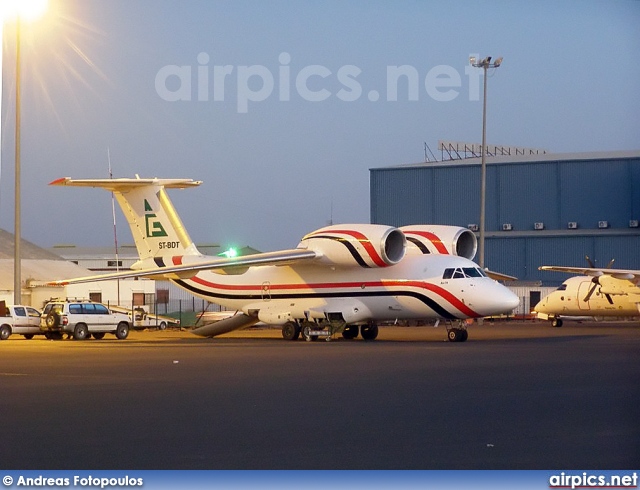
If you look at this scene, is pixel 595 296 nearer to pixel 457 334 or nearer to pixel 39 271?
pixel 457 334

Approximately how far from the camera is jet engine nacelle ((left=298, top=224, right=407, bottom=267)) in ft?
111

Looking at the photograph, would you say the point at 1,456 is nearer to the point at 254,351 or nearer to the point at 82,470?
the point at 82,470

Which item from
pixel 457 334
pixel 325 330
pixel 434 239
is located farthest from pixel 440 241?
pixel 325 330

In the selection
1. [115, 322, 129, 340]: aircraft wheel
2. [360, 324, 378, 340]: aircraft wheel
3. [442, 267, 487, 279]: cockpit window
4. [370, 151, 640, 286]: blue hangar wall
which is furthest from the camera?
[370, 151, 640, 286]: blue hangar wall

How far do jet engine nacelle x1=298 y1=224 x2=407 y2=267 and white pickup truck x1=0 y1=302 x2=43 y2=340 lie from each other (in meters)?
13.3

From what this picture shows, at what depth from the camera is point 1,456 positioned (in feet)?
31.7

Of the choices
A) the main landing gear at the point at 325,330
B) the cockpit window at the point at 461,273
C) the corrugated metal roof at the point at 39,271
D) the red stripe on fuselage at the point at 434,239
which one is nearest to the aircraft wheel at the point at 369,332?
the main landing gear at the point at 325,330

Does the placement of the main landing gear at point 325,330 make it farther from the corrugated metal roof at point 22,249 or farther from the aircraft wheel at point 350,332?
the corrugated metal roof at point 22,249

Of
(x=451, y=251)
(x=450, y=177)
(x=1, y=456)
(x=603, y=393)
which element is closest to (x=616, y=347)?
(x=451, y=251)

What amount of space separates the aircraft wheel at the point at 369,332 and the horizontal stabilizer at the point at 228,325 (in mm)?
4188

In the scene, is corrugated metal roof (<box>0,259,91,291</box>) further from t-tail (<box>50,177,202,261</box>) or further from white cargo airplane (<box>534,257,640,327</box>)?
white cargo airplane (<box>534,257,640,327</box>)

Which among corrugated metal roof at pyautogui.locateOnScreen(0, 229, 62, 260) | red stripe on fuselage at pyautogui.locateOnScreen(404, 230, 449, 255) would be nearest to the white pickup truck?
red stripe on fuselage at pyautogui.locateOnScreen(404, 230, 449, 255)

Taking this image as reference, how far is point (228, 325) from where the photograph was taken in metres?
40.4

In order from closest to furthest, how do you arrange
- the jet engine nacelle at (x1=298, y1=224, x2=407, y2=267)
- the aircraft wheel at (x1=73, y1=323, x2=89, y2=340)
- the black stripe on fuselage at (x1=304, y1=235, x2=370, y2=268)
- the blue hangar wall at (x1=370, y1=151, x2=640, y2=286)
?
the jet engine nacelle at (x1=298, y1=224, x2=407, y2=267) → the black stripe on fuselage at (x1=304, y1=235, x2=370, y2=268) → the aircraft wheel at (x1=73, y1=323, x2=89, y2=340) → the blue hangar wall at (x1=370, y1=151, x2=640, y2=286)
